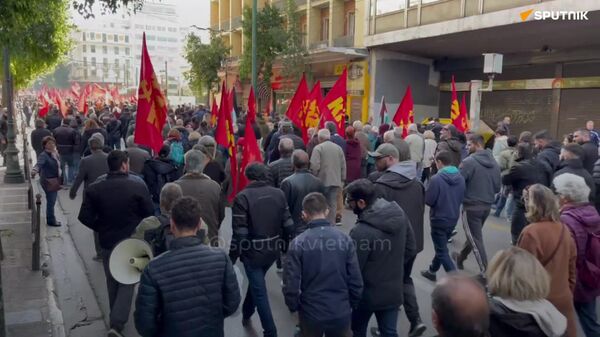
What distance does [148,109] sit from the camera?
6441 millimetres

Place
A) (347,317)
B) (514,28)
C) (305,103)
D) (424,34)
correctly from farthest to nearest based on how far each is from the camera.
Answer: (424,34), (514,28), (305,103), (347,317)

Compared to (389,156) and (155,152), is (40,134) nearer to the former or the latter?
(155,152)

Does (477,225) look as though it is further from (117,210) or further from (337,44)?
(337,44)

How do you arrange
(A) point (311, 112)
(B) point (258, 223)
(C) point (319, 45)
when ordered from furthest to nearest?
(C) point (319, 45) < (A) point (311, 112) < (B) point (258, 223)

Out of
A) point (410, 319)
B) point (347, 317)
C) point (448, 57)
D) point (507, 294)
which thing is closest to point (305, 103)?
point (410, 319)

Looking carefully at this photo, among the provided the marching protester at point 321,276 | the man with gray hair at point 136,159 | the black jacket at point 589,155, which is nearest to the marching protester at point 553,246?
→ the marching protester at point 321,276

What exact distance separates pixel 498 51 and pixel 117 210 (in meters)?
20.5

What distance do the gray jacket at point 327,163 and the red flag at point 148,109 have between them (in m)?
2.35

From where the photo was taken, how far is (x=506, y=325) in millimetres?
2461

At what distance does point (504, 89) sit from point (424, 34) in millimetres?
5192

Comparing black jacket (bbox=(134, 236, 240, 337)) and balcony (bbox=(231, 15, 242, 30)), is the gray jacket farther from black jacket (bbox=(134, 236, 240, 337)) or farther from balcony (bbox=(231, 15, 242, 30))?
balcony (bbox=(231, 15, 242, 30))

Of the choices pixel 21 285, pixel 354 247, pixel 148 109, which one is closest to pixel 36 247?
pixel 21 285

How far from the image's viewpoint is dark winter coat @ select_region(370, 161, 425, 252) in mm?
4953

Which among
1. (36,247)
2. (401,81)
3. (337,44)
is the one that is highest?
(337,44)
